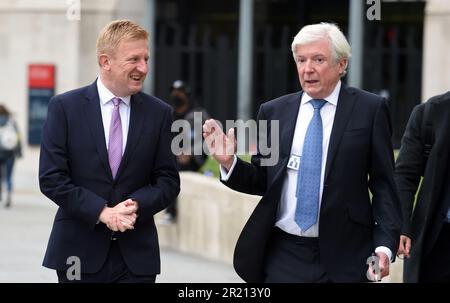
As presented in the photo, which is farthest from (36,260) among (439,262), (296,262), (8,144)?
(296,262)

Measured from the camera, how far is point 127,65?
5.16m

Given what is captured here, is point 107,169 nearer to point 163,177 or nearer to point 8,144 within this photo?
point 163,177

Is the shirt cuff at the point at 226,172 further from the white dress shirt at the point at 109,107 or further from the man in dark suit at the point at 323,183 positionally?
the white dress shirt at the point at 109,107

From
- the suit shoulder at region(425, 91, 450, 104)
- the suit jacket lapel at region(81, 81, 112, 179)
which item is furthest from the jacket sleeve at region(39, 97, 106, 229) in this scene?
the suit shoulder at region(425, 91, 450, 104)

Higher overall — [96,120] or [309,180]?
[96,120]

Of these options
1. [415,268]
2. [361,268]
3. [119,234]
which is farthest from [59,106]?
[415,268]

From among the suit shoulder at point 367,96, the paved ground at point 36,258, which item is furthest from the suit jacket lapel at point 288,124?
the paved ground at point 36,258

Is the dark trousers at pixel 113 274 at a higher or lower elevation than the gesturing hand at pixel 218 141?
lower

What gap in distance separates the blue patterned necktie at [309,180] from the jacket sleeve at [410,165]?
51.9 inches

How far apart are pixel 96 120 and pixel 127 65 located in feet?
0.97

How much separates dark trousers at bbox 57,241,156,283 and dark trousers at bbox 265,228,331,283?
60 centimetres

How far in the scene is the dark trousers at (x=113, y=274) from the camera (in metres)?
5.23
